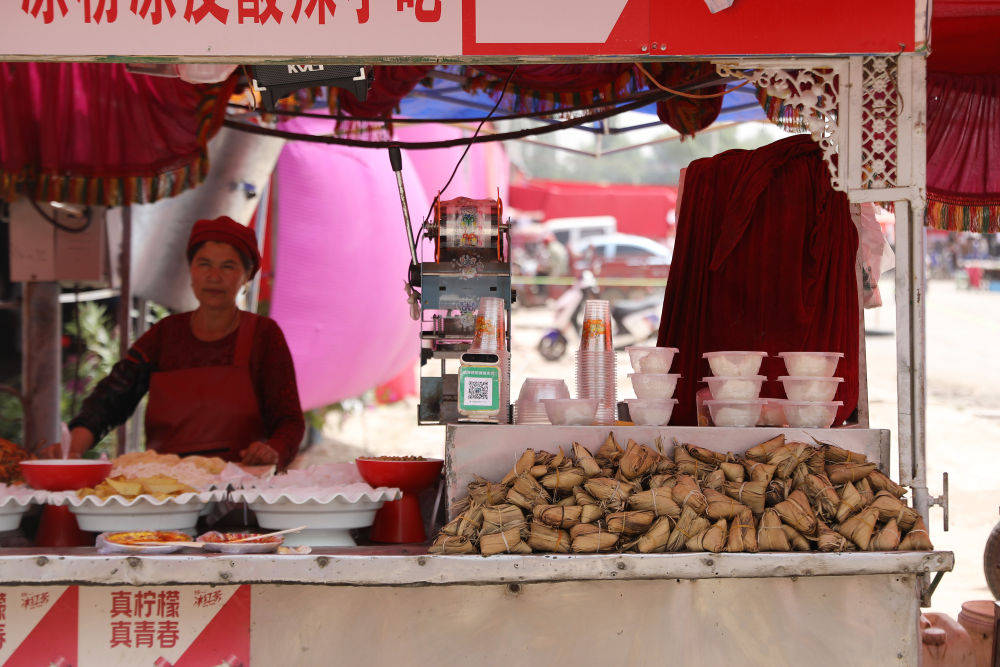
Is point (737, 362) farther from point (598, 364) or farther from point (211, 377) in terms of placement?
point (211, 377)

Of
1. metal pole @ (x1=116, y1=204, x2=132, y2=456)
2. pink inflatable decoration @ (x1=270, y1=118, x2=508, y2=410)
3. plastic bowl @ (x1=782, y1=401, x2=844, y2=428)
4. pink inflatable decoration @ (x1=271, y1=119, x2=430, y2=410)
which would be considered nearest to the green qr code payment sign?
plastic bowl @ (x1=782, y1=401, x2=844, y2=428)

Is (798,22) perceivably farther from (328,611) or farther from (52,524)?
(52,524)

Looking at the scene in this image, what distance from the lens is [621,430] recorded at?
2.57m

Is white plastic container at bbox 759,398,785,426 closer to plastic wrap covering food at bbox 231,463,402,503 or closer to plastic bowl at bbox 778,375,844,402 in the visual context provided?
plastic bowl at bbox 778,375,844,402

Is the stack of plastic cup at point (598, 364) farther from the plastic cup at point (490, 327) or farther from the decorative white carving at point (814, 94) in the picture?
the decorative white carving at point (814, 94)

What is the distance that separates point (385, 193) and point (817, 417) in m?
5.33

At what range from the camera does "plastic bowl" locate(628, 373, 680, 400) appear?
8.68 feet

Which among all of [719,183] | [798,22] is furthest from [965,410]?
[798,22]

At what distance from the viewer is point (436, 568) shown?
2.29 meters

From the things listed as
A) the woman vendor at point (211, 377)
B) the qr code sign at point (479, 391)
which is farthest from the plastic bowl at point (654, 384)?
the woman vendor at point (211, 377)

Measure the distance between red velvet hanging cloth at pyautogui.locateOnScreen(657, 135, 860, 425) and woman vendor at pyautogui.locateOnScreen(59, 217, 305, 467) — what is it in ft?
4.87

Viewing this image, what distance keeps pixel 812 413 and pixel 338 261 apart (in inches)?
191

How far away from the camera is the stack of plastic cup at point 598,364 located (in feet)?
9.04

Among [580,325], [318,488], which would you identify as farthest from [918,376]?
[580,325]
